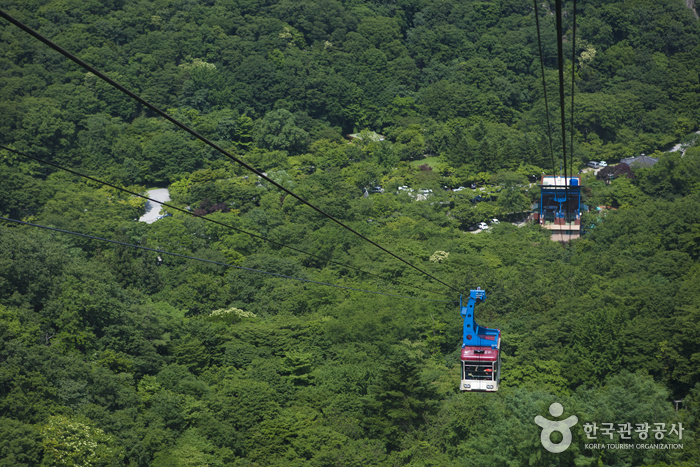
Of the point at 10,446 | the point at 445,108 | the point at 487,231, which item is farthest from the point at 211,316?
the point at 445,108

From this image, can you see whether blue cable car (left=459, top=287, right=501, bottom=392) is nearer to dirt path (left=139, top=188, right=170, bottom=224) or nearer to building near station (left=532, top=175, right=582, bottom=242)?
building near station (left=532, top=175, right=582, bottom=242)

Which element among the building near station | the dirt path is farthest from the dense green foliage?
the building near station

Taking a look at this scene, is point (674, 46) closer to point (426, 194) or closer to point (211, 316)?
point (426, 194)

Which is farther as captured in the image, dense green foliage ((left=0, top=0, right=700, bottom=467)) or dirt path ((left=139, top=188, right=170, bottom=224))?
dirt path ((left=139, top=188, right=170, bottom=224))

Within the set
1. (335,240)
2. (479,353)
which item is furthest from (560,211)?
(479,353)

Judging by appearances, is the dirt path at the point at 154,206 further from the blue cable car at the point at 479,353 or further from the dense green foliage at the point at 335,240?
the blue cable car at the point at 479,353

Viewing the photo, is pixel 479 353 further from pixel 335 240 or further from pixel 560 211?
pixel 560 211

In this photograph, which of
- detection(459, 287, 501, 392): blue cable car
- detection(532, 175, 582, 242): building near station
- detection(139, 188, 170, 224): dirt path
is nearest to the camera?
detection(459, 287, 501, 392): blue cable car

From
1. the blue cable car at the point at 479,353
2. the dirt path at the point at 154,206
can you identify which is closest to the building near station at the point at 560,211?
the dirt path at the point at 154,206
